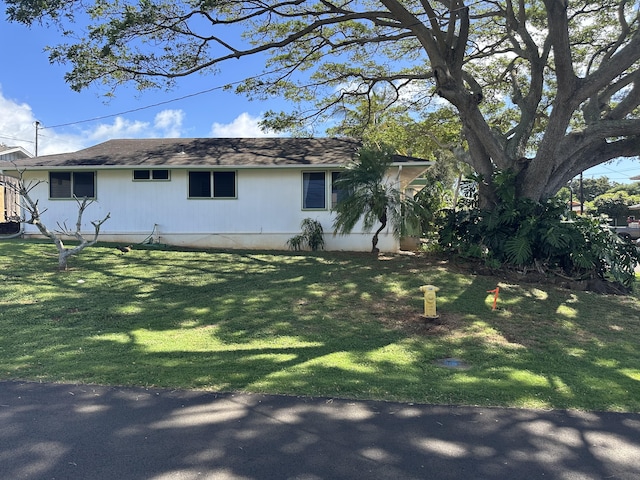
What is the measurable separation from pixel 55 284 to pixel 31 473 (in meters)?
7.47

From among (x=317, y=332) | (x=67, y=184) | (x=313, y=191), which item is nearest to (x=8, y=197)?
(x=67, y=184)

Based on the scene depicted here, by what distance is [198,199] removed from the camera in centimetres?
1573

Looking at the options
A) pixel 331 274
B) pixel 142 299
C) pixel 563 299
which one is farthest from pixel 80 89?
pixel 563 299

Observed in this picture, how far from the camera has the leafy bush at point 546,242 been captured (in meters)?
10.5

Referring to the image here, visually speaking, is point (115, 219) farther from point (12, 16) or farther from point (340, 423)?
point (340, 423)

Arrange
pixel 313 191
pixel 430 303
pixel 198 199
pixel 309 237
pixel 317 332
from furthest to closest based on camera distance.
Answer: pixel 198 199, pixel 313 191, pixel 309 237, pixel 430 303, pixel 317 332

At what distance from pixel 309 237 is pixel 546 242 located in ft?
24.0

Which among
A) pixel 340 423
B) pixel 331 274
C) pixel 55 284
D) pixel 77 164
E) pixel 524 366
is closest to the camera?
pixel 340 423

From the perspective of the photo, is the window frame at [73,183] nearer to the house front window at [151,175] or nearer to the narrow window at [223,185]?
the house front window at [151,175]

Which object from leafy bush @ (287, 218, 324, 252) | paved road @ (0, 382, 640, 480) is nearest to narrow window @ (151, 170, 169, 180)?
leafy bush @ (287, 218, 324, 252)

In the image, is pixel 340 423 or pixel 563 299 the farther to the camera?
pixel 563 299

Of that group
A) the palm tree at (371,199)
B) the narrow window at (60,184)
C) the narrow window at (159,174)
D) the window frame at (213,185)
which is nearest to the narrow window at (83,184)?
the narrow window at (60,184)

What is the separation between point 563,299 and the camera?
9734mm

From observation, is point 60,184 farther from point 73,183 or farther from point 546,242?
point 546,242
